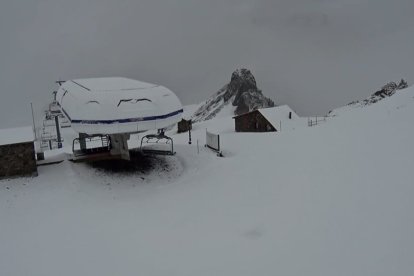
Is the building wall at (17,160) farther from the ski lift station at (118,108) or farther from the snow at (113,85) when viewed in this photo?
the snow at (113,85)

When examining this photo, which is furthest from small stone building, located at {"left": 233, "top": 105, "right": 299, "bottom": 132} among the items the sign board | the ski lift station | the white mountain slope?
the ski lift station

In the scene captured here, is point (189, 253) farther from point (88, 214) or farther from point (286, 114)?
point (286, 114)

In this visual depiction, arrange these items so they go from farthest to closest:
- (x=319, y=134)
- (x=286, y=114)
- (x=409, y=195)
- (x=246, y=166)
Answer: (x=286, y=114)
(x=319, y=134)
(x=246, y=166)
(x=409, y=195)

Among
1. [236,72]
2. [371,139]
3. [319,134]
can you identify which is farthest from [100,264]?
[236,72]

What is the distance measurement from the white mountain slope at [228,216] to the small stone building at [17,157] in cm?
53

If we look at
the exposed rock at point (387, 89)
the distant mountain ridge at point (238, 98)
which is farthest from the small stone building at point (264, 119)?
the distant mountain ridge at point (238, 98)

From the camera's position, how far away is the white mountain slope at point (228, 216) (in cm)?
809

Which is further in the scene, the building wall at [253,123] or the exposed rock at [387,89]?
the exposed rock at [387,89]

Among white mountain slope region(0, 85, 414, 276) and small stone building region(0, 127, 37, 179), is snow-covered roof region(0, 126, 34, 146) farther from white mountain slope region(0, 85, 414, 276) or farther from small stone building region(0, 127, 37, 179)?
white mountain slope region(0, 85, 414, 276)

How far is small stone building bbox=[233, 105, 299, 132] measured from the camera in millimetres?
34825

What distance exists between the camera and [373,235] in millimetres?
8328

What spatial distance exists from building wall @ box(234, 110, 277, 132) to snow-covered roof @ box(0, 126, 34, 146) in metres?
23.5

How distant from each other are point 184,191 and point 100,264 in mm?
5493

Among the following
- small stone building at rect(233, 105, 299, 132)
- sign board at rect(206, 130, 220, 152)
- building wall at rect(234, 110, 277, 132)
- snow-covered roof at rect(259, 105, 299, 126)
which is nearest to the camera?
sign board at rect(206, 130, 220, 152)
